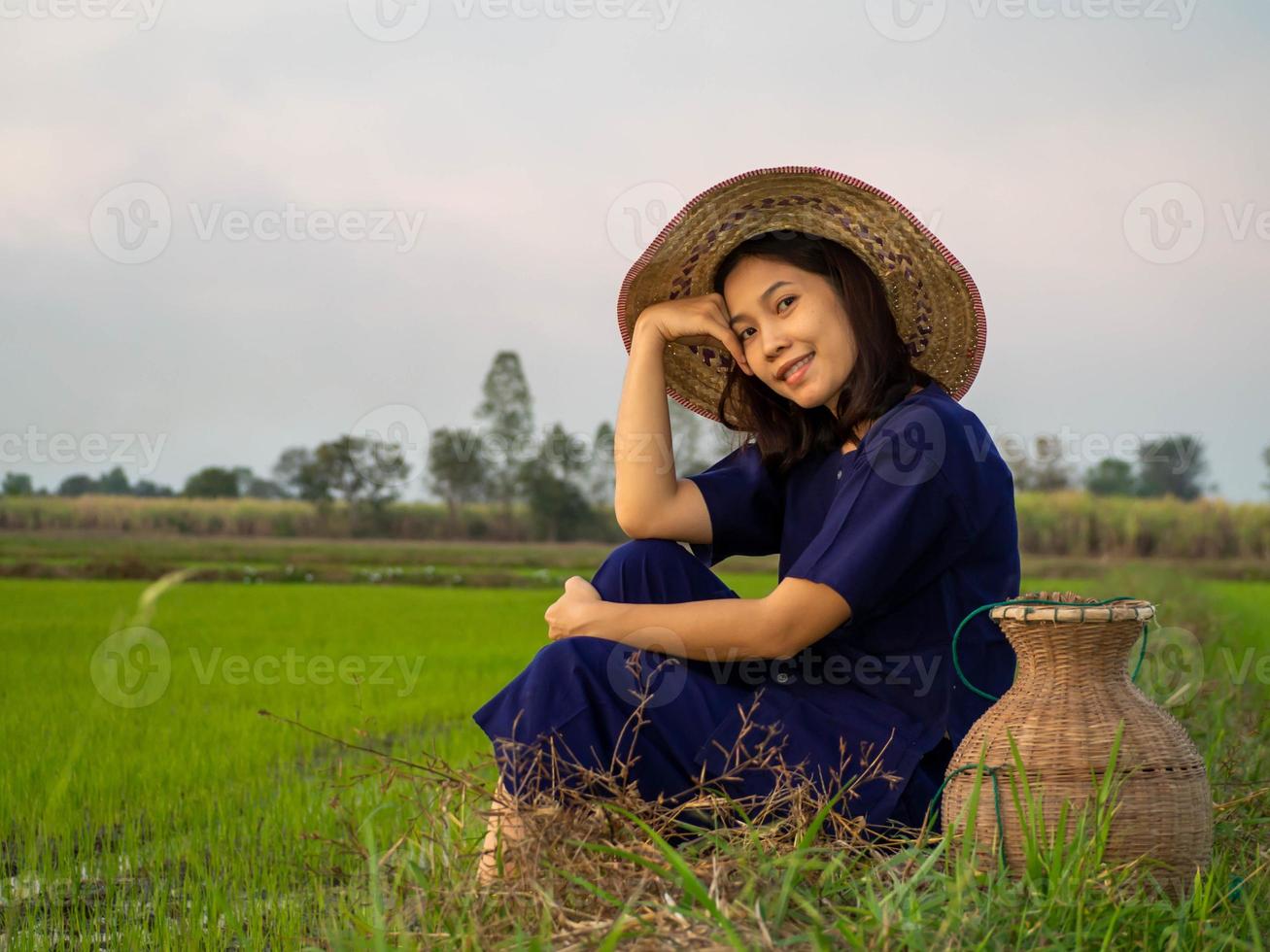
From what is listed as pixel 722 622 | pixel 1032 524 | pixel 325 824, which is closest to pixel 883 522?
pixel 722 622

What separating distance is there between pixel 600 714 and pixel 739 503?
0.76 m

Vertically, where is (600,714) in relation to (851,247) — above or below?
below

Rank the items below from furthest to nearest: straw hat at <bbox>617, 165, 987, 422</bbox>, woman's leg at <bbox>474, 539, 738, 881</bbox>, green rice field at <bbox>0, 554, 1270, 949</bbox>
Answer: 1. straw hat at <bbox>617, 165, 987, 422</bbox>
2. woman's leg at <bbox>474, 539, 738, 881</bbox>
3. green rice field at <bbox>0, 554, 1270, 949</bbox>

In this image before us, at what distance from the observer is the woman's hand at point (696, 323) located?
261 cm

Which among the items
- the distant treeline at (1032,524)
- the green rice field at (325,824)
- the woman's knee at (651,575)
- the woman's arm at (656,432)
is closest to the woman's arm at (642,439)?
the woman's arm at (656,432)

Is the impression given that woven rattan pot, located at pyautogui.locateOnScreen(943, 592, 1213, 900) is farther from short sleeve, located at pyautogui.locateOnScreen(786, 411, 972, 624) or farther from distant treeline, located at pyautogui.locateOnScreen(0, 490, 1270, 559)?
distant treeline, located at pyautogui.locateOnScreen(0, 490, 1270, 559)

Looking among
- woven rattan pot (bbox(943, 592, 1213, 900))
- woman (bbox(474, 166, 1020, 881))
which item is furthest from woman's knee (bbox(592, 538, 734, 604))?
woven rattan pot (bbox(943, 592, 1213, 900))

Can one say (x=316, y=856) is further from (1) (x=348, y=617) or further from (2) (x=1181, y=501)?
(2) (x=1181, y=501)

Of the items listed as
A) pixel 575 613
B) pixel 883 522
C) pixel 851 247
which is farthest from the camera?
pixel 851 247

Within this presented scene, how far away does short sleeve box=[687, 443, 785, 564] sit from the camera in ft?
8.98

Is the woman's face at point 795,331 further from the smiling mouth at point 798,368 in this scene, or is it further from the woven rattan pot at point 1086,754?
the woven rattan pot at point 1086,754

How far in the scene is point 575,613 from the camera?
2.33 meters

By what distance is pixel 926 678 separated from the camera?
2328 mm

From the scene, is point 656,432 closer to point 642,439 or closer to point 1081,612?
point 642,439
